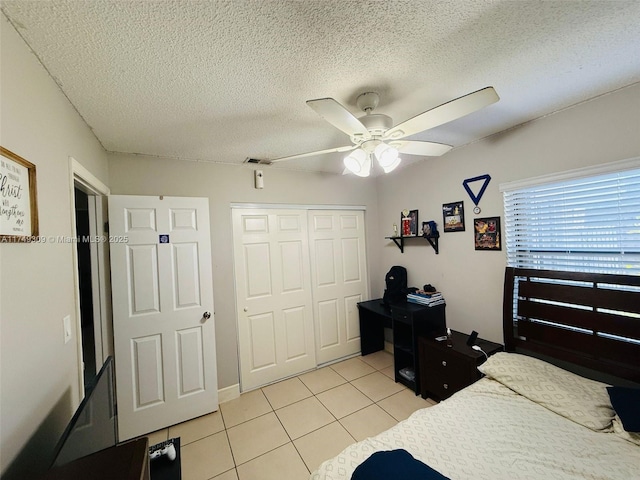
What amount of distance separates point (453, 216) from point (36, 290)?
117 inches

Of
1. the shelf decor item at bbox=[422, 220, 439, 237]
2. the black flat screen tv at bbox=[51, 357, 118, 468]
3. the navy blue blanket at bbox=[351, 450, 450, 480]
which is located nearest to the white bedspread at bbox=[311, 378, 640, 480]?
the navy blue blanket at bbox=[351, 450, 450, 480]

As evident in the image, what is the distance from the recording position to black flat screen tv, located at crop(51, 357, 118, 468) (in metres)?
0.79

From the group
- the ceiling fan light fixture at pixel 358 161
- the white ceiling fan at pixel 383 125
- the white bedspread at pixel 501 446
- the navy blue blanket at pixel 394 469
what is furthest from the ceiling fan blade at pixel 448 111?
the white bedspread at pixel 501 446

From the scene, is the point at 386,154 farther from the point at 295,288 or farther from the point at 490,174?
the point at 295,288

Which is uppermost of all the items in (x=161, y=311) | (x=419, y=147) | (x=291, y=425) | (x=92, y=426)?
(x=419, y=147)

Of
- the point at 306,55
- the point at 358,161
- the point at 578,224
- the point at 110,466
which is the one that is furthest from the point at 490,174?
the point at 110,466

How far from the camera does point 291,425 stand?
2.17 m

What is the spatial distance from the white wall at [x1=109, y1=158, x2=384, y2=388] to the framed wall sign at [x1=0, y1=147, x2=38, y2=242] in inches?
57.9

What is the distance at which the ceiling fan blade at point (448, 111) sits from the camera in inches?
43.1

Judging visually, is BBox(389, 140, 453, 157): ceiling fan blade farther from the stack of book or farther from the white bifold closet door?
the white bifold closet door

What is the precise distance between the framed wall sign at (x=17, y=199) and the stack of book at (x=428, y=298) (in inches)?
112

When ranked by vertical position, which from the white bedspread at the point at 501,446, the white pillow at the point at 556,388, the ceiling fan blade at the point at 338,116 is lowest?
the white bedspread at the point at 501,446

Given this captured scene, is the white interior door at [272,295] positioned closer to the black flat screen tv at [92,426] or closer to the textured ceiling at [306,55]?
the textured ceiling at [306,55]

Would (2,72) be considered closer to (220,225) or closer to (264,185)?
(220,225)
